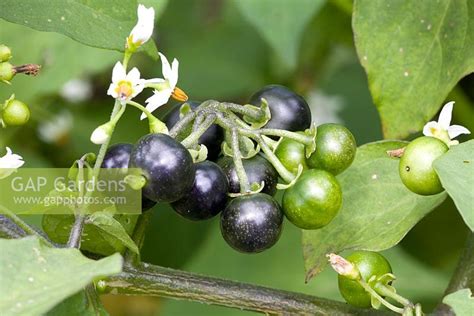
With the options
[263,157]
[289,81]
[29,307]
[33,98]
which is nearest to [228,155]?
[263,157]

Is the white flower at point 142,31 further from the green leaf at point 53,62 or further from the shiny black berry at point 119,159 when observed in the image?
the green leaf at point 53,62

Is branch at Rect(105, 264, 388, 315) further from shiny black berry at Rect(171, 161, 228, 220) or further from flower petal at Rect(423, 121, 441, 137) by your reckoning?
flower petal at Rect(423, 121, 441, 137)

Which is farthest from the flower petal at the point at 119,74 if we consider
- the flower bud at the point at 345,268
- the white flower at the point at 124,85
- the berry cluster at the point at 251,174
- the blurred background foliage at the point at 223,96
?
the blurred background foliage at the point at 223,96

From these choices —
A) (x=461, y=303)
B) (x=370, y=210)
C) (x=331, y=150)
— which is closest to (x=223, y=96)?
(x=370, y=210)

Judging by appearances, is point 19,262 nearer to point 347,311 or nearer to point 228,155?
point 228,155

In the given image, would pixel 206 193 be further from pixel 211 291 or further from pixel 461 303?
pixel 461 303
